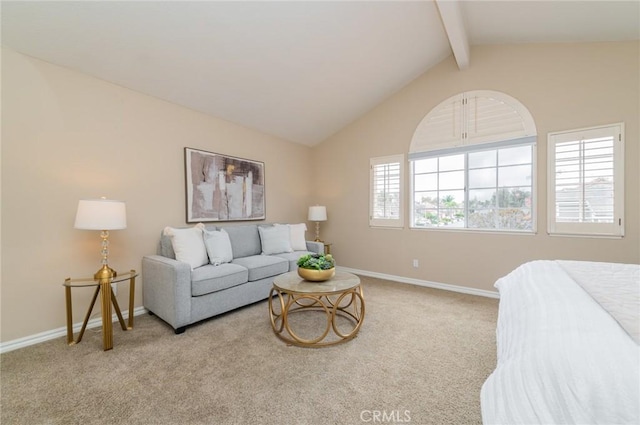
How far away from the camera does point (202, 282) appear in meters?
2.46

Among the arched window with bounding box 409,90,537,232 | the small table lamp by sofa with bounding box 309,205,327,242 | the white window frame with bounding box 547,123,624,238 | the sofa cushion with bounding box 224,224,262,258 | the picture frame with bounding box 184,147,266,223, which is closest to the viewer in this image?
the white window frame with bounding box 547,123,624,238

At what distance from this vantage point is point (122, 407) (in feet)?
4.81

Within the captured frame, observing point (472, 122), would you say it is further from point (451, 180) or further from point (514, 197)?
point (514, 197)

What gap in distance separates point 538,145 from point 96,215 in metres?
4.51

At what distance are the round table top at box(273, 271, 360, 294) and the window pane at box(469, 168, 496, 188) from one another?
225 cm

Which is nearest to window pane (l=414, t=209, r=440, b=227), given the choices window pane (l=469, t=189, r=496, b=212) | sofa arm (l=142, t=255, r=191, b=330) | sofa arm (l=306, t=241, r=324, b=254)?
window pane (l=469, t=189, r=496, b=212)

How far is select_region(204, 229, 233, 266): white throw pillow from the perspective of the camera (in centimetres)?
288

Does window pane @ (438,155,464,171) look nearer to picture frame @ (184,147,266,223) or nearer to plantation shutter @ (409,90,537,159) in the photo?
plantation shutter @ (409,90,537,159)

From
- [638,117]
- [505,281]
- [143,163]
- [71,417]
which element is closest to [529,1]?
[638,117]

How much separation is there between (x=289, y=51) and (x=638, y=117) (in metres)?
3.58

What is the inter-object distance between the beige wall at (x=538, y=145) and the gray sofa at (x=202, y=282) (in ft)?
5.57

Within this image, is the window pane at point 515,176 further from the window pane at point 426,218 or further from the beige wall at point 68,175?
the beige wall at point 68,175

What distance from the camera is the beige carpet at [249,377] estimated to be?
142cm

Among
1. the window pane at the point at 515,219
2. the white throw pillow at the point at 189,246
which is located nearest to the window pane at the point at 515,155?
the window pane at the point at 515,219
